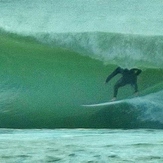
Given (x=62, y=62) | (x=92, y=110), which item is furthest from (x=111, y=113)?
(x=62, y=62)

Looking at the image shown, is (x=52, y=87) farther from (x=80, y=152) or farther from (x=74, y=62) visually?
(x=80, y=152)

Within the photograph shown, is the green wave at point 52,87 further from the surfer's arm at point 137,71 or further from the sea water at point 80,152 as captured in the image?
the sea water at point 80,152

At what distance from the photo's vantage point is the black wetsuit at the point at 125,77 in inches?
73.0

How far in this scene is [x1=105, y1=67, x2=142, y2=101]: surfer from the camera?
1.85m

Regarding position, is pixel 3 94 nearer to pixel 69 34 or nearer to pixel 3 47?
pixel 3 47

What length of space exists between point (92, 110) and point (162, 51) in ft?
1.04

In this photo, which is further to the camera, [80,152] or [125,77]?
[125,77]

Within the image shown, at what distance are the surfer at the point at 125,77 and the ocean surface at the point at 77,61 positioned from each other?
18 millimetres

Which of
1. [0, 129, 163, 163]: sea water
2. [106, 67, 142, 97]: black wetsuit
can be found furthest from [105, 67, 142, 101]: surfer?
[0, 129, 163, 163]: sea water

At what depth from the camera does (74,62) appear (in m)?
1.85

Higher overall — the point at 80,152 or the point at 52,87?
the point at 52,87

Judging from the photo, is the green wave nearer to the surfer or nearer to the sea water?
the surfer

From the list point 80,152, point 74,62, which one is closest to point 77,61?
point 74,62

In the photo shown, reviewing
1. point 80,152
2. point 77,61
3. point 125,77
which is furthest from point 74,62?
point 80,152
